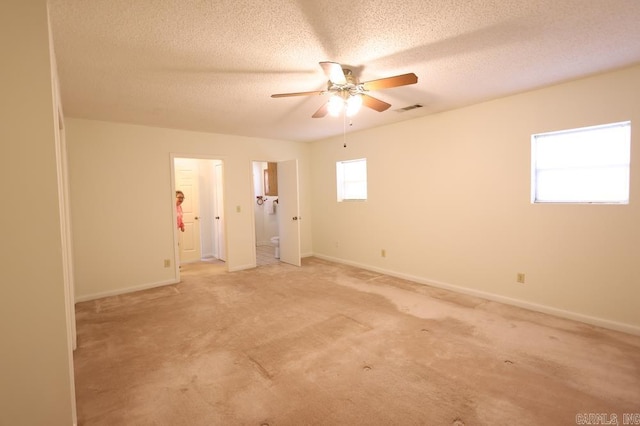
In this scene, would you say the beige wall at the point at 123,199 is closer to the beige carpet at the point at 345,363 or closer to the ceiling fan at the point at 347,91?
the beige carpet at the point at 345,363

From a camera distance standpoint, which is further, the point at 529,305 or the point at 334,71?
the point at 529,305

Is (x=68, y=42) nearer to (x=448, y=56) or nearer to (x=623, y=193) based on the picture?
(x=448, y=56)

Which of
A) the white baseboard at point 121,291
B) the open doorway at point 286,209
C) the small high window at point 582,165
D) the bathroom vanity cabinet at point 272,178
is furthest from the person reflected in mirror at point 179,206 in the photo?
the small high window at point 582,165

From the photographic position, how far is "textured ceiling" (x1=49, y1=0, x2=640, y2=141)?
5.89 feet

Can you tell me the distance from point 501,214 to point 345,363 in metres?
2.68

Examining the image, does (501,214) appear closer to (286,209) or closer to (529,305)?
(529,305)

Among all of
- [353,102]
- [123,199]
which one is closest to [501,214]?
[353,102]

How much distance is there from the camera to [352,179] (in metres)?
5.79

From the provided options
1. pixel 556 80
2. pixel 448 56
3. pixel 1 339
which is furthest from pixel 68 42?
pixel 556 80

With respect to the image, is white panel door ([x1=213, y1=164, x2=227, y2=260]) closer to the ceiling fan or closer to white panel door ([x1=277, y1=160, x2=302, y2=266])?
white panel door ([x1=277, y1=160, x2=302, y2=266])

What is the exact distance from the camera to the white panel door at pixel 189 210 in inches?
249

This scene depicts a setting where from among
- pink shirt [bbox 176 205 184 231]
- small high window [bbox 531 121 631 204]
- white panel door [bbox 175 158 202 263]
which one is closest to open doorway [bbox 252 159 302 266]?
white panel door [bbox 175 158 202 263]

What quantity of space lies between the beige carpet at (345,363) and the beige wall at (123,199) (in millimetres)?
635

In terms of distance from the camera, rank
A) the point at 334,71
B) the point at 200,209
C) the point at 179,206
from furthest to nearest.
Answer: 1. the point at 200,209
2. the point at 179,206
3. the point at 334,71
